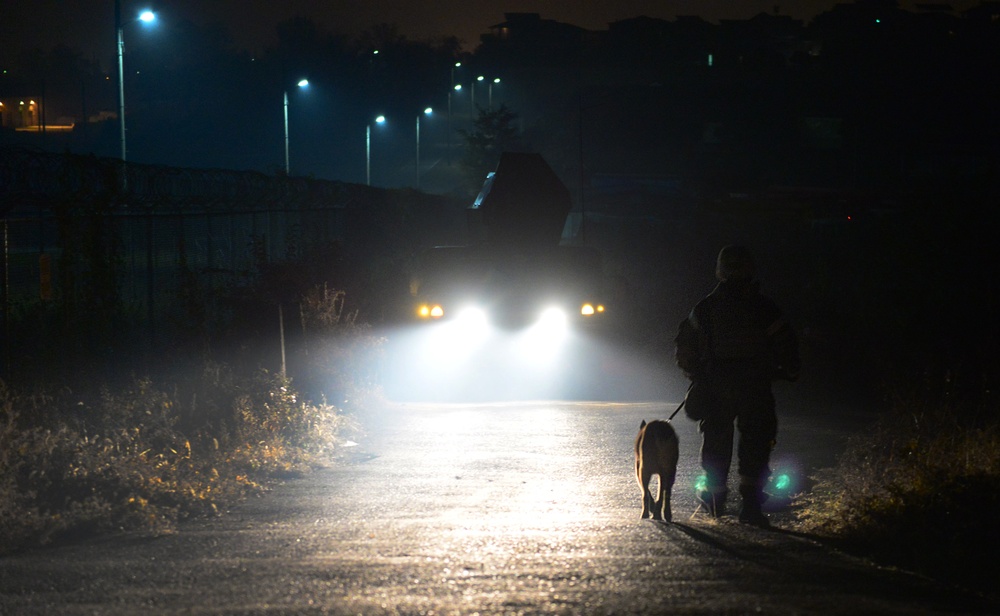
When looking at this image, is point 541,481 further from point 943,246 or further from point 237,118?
point 237,118

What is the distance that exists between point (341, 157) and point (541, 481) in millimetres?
98018

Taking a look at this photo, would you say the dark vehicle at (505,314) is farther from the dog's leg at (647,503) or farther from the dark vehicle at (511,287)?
the dog's leg at (647,503)

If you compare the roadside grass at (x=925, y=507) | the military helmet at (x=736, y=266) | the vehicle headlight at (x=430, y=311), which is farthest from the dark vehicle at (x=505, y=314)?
the military helmet at (x=736, y=266)

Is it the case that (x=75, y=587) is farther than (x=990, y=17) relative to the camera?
No

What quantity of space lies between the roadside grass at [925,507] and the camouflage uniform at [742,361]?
0.55 m

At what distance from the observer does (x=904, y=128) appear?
74688mm

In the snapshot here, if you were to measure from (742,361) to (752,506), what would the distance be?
3.15 ft

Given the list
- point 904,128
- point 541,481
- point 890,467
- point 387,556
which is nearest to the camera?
point 387,556

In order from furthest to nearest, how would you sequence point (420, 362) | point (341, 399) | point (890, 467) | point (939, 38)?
point (939, 38)
point (420, 362)
point (341, 399)
point (890, 467)

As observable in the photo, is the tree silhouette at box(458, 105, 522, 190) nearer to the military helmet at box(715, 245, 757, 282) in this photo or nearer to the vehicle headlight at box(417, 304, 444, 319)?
the vehicle headlight at box(417, 304, 444, 319)

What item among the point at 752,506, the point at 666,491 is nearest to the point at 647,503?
the point at 666,491

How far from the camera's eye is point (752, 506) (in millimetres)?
7812

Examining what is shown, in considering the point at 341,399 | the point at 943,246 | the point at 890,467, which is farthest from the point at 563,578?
the point at 943,246

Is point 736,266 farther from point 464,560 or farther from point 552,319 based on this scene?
point 552,319
